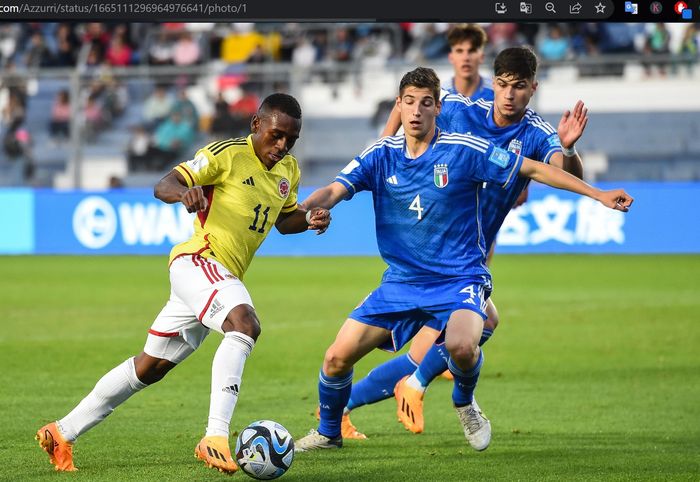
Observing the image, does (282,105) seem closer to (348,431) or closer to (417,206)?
(417,206)

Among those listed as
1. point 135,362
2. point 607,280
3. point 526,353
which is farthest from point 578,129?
point 607,280

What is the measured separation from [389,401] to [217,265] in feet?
9.86

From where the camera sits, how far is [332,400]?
6.55 meters

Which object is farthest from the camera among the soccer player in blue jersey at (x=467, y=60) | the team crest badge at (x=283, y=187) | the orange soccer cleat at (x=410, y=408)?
the soccer player in blue jersey at (x=467, y=60)

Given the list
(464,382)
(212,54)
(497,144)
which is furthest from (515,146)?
(212,54)

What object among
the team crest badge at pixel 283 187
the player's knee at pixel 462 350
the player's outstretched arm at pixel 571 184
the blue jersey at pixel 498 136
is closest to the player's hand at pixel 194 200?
the team crest badge at pixel 283 187

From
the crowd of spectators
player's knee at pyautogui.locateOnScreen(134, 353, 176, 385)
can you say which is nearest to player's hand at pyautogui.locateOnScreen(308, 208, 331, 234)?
player's knee at pyautogui.locateOnScreen(134, 353, 176, 385)

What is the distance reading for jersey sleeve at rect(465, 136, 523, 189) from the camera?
6.39 meters

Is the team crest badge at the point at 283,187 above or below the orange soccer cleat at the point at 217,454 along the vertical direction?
above

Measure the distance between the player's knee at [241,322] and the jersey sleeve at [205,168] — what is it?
0.70 m

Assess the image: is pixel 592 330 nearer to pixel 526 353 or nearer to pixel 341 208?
pixel 526 353

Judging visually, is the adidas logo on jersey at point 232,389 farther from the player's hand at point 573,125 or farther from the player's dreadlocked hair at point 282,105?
the player's hand at point 573,125

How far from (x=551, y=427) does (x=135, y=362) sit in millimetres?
2746

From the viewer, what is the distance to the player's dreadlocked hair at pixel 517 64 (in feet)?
22.7
